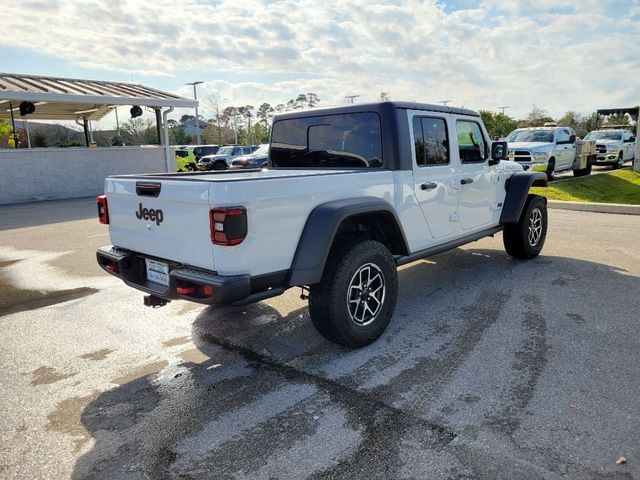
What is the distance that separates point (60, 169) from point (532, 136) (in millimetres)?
15874

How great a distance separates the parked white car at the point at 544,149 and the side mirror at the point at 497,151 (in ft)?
31.2

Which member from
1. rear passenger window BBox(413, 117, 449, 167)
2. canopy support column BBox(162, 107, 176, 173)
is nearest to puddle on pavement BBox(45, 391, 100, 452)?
rear passenger window BBox(413, 117, 449, 167)

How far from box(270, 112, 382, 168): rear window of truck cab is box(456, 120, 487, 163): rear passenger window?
1.27 metres

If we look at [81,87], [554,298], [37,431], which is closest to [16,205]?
[81,87]

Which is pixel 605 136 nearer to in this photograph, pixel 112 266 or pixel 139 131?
pixel 112 266

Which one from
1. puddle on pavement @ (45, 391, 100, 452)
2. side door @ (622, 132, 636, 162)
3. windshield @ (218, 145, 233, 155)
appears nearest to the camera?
puddle on pavement @ (45, 391, 100, 452)

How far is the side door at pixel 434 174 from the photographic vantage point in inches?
178

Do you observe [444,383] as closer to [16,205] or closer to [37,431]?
[37,431]

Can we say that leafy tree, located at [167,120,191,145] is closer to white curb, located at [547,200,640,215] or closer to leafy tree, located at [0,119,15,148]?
leafy tree, located at [0,119,15,148]

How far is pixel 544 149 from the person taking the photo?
15039 millimetres

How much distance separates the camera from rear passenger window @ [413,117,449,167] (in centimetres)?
453

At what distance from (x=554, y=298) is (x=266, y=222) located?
3.37 m

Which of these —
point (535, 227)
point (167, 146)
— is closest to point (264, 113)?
point (167, 146)

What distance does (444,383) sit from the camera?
3318 mm
